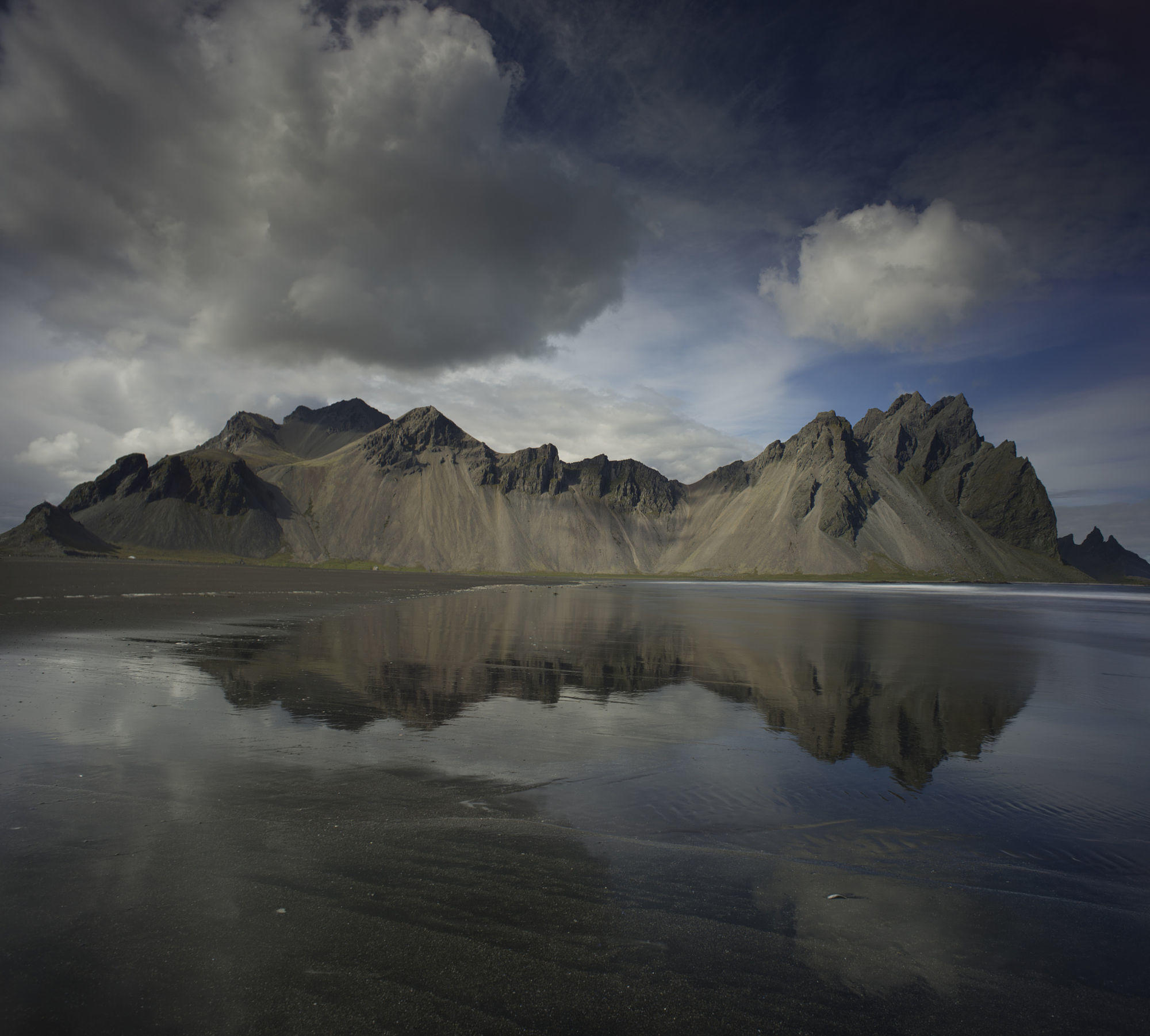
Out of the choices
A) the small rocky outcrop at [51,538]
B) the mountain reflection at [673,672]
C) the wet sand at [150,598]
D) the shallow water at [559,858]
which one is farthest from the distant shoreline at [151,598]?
the small rocky outcrop at [51,538]

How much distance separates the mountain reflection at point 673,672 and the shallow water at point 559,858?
0.25 metres

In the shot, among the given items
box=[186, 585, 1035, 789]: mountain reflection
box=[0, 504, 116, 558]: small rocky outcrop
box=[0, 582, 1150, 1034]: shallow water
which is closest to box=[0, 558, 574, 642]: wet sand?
box=[186, 585, 1035, 789]: mountain reflection

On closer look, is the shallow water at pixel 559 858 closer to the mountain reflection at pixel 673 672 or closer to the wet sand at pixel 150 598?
the mountain reflection at pixel 673 672

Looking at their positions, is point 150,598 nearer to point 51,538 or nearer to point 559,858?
point 559,858

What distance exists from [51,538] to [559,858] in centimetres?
22803

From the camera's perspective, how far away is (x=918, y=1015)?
15.9 ft

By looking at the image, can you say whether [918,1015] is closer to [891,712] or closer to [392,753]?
[392,753]

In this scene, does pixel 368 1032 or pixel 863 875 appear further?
pixel 863 875

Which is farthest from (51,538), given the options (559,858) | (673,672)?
(559,858)

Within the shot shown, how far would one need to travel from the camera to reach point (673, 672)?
75.1 feet

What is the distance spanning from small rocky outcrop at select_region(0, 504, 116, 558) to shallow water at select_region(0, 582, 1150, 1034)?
201 meters

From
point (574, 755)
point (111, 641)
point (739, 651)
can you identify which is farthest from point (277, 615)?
point (574, 755)

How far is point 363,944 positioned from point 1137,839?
11.3 metres

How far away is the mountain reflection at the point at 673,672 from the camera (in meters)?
14.9
